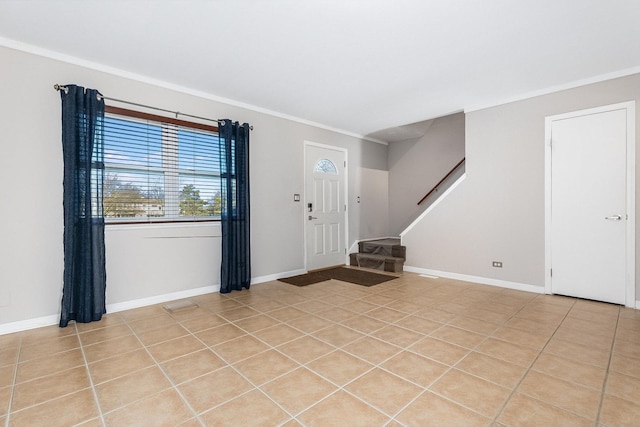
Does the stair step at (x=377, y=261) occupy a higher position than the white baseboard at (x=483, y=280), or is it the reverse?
the stair step at (x=377, y=261)

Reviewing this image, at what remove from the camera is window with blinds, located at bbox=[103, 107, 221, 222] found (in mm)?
3283

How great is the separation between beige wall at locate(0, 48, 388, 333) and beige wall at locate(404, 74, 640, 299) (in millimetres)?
2474

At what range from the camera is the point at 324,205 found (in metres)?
5.52

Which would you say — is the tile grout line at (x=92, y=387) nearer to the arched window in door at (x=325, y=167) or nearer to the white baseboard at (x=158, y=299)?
the white baseboard at (x=158, y=299)

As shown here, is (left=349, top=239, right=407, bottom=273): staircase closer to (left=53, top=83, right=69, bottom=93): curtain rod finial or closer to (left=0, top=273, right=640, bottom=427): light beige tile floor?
(left=0, top=273, right=640, bottom=427): light beige tile floor

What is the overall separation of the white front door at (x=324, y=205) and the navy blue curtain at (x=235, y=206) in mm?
1289

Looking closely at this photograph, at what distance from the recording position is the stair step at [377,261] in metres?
5.30

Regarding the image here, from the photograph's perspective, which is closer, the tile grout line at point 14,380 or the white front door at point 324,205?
the tile grout line at point 14,380

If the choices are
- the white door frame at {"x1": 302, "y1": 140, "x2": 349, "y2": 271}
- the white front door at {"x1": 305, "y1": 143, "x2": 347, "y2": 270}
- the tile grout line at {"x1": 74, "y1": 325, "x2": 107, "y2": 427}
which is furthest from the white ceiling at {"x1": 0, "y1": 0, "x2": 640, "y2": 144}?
the tile grout line at {"x1": 74, "y1": 325, "x2": 107, "y2": 427}

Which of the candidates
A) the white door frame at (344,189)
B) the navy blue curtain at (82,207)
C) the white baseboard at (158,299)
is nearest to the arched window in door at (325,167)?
the white door frame at (344,189)

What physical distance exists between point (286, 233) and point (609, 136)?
13.9 feet

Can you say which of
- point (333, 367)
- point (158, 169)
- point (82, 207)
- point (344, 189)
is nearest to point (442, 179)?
point (344, 189)

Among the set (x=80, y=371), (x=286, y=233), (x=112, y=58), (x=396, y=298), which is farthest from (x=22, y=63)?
(x=396, y=298)

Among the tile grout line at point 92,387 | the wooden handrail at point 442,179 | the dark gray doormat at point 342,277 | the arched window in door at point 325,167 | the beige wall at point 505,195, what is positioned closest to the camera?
the tile grout line at point 92,387
